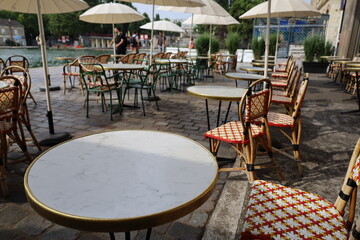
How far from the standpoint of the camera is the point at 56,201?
0.87 metres

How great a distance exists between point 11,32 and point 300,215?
291ft

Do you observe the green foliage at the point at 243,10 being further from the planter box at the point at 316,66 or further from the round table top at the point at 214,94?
the round table top at the point at 214,94

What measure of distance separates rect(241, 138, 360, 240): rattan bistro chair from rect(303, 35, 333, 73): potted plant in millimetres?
11149

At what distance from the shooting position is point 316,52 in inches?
431

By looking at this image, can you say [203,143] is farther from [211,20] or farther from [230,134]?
[211,20]

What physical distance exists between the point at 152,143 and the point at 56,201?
63cm

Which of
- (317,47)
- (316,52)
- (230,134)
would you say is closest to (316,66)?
(316,52)

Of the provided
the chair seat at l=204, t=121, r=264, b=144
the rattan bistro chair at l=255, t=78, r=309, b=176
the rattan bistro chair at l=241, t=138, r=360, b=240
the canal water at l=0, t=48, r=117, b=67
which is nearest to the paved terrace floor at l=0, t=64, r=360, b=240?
the rattan bistro chair at l=255, t=78, r=309, b=176

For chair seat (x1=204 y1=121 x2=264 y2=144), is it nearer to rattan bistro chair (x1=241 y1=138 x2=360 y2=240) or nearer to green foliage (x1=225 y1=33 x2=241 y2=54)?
rattan bistro chair (x1=241 y1=138 x2=360 y2=240)

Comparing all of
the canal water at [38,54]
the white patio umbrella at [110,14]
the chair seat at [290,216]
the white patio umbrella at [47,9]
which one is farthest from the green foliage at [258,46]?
the chair seat at [290,216]

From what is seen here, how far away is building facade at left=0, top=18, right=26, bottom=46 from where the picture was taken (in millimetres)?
69300

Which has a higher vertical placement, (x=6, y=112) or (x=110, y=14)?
(x=110, y=14)

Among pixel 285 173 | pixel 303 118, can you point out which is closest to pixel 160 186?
pixel 285 173

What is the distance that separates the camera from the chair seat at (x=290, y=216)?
3.87 feet
